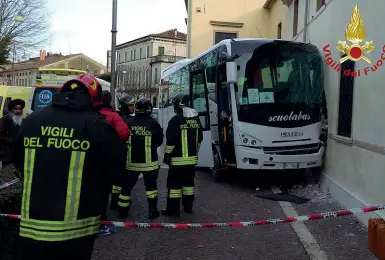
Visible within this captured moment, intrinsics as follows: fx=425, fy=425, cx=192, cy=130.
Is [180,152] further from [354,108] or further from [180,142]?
[354,108]

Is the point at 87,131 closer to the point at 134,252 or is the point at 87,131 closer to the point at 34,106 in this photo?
the point at 134,252

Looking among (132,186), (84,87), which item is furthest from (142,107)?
(84,87)

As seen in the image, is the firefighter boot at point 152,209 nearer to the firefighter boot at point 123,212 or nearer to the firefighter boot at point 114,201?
the firefighter boot at point 123,212

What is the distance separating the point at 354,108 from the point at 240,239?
320cm

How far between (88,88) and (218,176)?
7.49m

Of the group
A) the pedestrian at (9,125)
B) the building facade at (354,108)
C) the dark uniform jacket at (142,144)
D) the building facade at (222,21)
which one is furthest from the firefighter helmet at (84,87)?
the building facade at (222,21)

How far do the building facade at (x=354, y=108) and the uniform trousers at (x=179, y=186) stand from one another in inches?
105

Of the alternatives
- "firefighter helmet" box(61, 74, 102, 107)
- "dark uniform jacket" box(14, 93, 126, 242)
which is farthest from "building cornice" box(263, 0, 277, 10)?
"dark uniform jacket" box(14, 93, 126, 242)

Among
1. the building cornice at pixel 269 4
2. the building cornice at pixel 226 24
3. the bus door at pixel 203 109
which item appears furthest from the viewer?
the building cornice at pixel 226 24

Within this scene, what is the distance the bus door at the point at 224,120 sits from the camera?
8969mm

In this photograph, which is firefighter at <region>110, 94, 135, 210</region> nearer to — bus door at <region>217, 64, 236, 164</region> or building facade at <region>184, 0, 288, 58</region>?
bus door at <region>217, 64, 236, 164</region>

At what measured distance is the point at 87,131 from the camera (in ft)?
9.06

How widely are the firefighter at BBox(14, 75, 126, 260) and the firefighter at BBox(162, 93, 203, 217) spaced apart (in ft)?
12.3

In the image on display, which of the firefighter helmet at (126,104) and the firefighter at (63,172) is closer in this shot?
the firefighter at (63,172)
